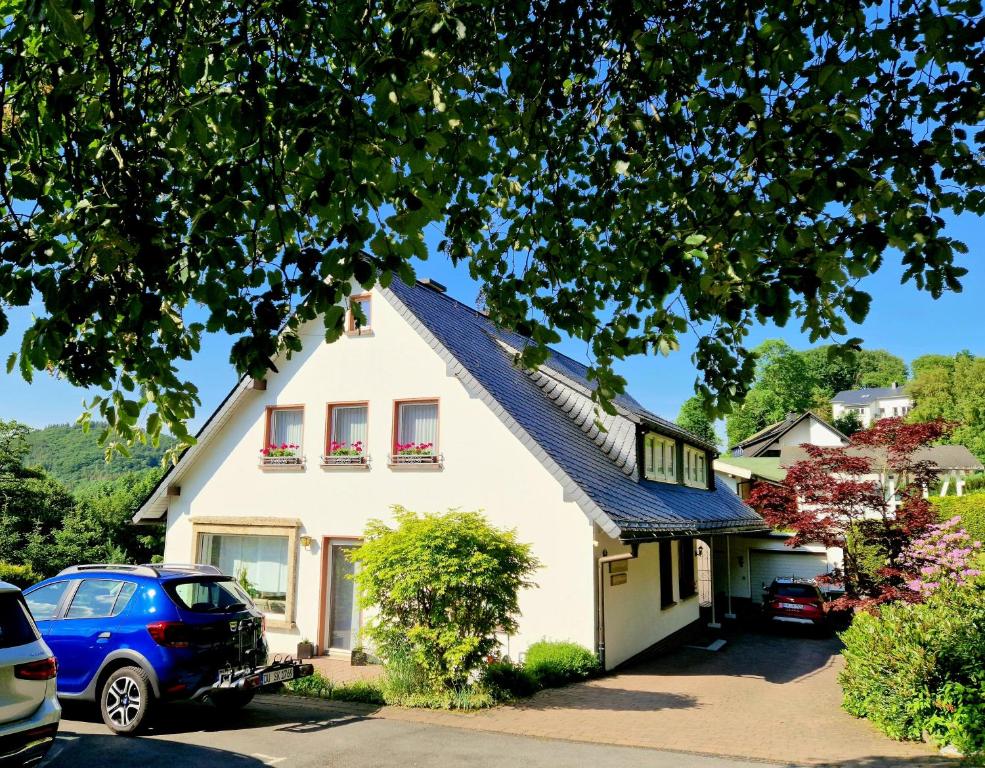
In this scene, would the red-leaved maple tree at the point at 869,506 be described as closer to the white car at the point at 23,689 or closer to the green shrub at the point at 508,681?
the green shrub at the point at 508,681

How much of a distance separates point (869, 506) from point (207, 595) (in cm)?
1473

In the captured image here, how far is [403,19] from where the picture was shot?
3.74m

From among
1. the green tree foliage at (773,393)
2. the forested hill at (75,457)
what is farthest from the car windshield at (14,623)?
the green tree foliage at (773,393)

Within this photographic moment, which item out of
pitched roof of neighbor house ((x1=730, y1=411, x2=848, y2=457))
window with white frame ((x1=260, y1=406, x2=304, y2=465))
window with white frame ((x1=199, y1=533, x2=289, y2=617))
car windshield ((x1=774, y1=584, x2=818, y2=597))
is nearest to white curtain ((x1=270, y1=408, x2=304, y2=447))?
window with white frame ((x1=260, y1=406, x2=304, y2=465))

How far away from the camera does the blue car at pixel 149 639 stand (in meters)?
8.78

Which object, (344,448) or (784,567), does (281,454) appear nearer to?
(344,448)

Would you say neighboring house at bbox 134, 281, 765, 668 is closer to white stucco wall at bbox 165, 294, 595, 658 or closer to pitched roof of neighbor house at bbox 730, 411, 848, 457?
white stucco wall at bbox 165, 294, 595, 658

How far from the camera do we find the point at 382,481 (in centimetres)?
1609

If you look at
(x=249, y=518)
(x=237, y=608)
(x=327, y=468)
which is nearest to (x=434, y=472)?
(x=327, y=468)

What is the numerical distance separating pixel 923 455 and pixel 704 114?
5815 centimetres

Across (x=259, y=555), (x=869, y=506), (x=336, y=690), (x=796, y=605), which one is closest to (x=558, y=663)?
(x=336, y=690)

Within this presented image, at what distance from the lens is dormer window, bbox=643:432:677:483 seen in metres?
17.9

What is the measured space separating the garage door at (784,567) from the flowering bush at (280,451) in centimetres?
1827

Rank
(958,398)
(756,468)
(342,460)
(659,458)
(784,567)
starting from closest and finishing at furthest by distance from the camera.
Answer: (342,460)
(659,458)
(784,567)
(756,468)
(958,398)
